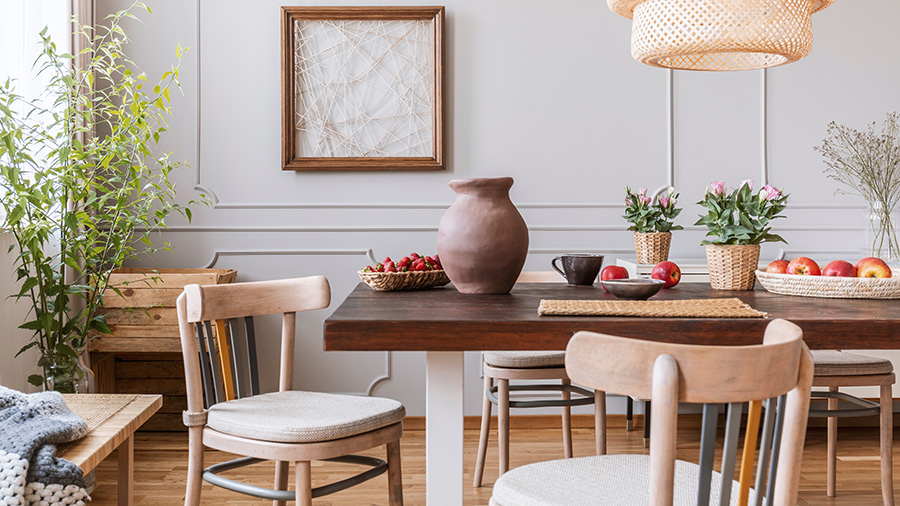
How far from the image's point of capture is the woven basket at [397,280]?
1882 millimetres

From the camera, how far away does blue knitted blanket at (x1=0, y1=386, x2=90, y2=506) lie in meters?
1.31

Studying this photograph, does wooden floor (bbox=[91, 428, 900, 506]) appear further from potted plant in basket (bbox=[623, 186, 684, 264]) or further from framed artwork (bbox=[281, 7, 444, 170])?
framed artwork (bbox=[281, 7, 444, 170])

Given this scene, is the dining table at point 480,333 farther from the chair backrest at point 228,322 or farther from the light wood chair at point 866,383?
the light wood chair at point 866,383

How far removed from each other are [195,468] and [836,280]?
151cm

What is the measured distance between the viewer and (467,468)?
280cm

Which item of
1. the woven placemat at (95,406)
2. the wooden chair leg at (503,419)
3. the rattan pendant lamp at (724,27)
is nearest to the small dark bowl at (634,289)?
the rattan pendant lamp at (724,27)

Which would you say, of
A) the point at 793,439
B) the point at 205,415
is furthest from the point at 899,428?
the point at 205,415

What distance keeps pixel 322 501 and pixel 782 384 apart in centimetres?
190

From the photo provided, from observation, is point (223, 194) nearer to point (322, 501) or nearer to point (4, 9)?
point (4, 9)

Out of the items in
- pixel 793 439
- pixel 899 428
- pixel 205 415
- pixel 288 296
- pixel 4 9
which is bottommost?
pixel 899 428

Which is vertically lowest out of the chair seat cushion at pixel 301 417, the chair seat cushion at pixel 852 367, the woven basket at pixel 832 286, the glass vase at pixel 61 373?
the glass vase at pixel 61 373

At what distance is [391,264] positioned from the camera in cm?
192

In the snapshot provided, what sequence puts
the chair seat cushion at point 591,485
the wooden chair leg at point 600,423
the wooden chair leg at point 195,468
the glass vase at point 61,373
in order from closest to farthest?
the chair seat cushion at point 591,485 < the wooden chair leg at point 195,468 < the wooden chair leg at point 600,423 < the glass vase at point 61,373

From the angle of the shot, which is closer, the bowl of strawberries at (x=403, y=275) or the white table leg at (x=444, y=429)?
the white table leg at (x=444, y=429)
